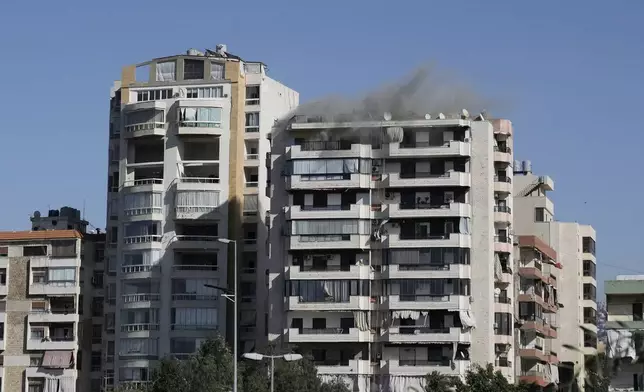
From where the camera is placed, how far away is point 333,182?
10038cm

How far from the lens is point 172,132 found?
110 metres

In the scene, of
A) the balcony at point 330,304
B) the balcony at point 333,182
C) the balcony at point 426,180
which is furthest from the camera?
A: the balcony at point 333,182

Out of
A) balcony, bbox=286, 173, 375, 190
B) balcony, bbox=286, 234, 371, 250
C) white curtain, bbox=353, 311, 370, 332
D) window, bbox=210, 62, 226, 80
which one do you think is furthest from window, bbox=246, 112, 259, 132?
white curtain, bbox=353, 311, 370, 332

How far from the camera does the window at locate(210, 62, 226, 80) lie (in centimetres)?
11304

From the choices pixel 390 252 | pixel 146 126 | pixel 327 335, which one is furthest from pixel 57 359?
pixel 390 252

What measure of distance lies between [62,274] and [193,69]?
18.7 m

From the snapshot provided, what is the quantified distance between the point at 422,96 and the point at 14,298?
118ft

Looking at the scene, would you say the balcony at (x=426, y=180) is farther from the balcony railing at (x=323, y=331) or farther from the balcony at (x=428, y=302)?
the balcony railing at (x=323, y=331)

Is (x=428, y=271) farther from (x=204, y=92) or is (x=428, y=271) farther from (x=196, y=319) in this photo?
(x=204, y=92)

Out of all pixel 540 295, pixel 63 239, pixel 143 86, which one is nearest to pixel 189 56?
pixel 143 86

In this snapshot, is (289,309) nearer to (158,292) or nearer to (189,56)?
(158,292)

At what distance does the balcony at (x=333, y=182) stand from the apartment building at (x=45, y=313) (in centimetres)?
2385

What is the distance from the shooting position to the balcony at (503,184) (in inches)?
4124

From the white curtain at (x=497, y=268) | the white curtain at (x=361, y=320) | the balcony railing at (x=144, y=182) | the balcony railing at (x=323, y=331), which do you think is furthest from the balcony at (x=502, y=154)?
the balcony railing at (x=144, y=182)
